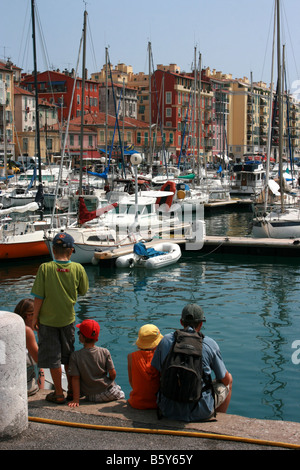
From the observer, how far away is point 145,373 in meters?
6.61

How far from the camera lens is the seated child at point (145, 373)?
6.59 m

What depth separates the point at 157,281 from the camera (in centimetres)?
2125

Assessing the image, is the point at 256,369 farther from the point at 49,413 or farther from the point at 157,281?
the point at 157,281

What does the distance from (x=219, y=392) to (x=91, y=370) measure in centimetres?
150

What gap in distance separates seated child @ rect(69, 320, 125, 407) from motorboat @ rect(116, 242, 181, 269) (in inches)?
603

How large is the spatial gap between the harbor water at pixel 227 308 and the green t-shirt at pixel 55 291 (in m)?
4.18

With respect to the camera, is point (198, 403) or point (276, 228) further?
point (276, 228)

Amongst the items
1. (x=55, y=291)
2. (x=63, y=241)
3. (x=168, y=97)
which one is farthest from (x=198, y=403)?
(x=168, y=97)

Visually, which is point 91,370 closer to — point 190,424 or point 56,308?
point 56,308

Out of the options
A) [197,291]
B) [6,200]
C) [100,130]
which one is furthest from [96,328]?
[100,130]

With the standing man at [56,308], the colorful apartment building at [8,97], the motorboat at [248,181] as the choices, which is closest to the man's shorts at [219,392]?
the standing man at [56,308]

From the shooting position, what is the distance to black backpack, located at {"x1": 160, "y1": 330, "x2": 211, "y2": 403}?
19.5 ft
